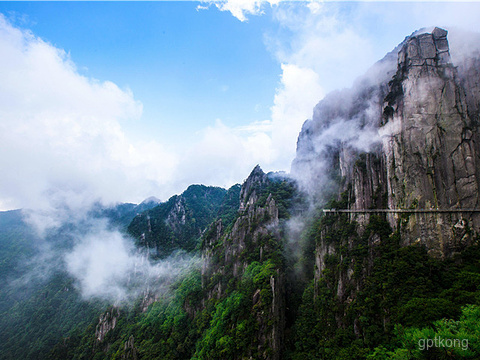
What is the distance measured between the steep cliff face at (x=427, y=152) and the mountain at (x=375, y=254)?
146 millimetres

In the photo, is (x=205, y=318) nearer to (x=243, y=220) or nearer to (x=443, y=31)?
Result: (x=243, y=220)

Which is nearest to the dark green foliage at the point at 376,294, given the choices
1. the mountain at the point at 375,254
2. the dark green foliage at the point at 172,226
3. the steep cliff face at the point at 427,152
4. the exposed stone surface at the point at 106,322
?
the mountain at the point at 375,254

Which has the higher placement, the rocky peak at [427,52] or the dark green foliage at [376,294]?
the rocky peak at [427,52]

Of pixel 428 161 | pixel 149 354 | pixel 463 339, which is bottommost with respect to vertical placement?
pixel 149 354

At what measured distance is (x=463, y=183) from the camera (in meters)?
29.9

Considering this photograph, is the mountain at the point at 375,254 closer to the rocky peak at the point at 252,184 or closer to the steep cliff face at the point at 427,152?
the steep cliff face at the point at 427,152

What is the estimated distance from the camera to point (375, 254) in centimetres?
3400

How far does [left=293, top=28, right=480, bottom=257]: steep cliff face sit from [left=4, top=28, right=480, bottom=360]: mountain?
15 cm

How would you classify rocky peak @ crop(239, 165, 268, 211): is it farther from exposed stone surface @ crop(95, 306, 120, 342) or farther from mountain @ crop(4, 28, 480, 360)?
exposed stone surface @ crop(95, 306, 120, 342)

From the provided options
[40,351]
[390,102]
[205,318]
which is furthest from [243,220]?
[40,351]

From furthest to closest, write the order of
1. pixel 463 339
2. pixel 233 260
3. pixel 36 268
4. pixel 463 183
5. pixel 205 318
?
pixel 36 268, pixel 233 260, pixel 205 318, pixel 463 183, pixel 463 339

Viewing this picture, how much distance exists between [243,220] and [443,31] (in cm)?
5476

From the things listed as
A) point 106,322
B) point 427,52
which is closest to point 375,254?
point 427,52

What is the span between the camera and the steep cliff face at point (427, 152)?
2988 centimetres
